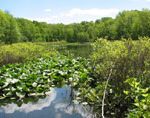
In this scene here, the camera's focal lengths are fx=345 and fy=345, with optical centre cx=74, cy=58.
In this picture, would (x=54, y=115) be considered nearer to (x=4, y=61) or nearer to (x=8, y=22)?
(x=4, y=61)

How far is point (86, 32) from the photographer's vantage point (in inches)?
4488

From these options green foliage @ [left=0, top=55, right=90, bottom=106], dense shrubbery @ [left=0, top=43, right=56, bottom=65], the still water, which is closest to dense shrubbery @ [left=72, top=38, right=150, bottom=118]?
the still water

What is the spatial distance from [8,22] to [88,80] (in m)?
54.2

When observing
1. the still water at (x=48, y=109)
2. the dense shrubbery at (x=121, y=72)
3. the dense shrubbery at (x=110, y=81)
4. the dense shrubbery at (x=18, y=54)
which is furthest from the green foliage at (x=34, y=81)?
the dense shrubbery at (x=18, y=54)

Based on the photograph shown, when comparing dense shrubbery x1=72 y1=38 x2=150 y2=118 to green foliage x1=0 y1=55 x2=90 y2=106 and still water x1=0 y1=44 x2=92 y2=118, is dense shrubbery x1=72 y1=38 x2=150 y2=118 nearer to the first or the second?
still water x1=0 y1=44 x2=92 y2=118

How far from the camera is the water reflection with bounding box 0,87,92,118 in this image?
38.0 feet

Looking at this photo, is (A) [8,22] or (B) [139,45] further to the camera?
(A) [8,22]

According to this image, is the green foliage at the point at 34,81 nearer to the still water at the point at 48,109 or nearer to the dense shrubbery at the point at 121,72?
the still water at the point at 48,109

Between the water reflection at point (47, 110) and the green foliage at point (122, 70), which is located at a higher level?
the green foliage at point (122, 70)

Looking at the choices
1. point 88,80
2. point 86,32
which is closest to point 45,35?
point 86,32

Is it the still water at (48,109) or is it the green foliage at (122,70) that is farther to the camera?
the still water at (48,109)

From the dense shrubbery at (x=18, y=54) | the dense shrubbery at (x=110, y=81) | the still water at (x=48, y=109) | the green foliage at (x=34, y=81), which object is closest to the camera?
the dense shrubbery at (x=110, y=81)

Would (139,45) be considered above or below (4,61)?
above

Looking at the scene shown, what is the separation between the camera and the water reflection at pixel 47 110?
457 inches
